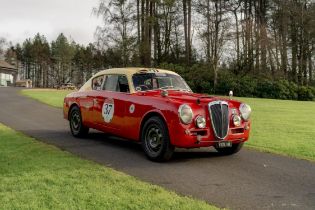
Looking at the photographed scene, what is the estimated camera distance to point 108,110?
10078 millimetres

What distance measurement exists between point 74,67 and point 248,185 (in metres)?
86.8

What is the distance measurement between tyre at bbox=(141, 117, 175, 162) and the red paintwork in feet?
0.44

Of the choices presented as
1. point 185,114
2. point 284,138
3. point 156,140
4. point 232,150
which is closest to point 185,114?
point 185,114

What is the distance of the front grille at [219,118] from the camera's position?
8359 millimetres

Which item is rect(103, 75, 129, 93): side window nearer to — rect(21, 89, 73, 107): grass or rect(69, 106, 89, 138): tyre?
rect(69, 106, 89, 138): tyre

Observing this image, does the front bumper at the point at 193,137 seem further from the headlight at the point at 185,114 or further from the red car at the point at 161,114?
the headlight at the point at 185,114

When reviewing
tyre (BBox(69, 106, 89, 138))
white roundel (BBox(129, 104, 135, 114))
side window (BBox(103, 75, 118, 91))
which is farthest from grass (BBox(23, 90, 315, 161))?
tyre (BBox(69, 106, 89, 138))

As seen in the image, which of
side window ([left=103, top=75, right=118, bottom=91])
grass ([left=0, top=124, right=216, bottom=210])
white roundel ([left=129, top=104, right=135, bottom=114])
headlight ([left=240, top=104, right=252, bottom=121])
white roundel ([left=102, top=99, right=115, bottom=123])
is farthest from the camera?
side window ([left=103, top=75, right=118, bottom=91])

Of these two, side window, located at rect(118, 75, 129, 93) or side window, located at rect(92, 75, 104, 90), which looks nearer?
side window, located at rect(118, 75, 129, 93)

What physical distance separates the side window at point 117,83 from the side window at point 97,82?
0.25 metres

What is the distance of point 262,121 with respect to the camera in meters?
17.0

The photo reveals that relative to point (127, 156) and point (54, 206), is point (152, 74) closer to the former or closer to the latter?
point (127, 156)

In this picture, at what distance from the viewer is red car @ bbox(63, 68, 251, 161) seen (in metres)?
8.17

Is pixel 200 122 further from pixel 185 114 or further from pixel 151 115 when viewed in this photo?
pixel 151 115
